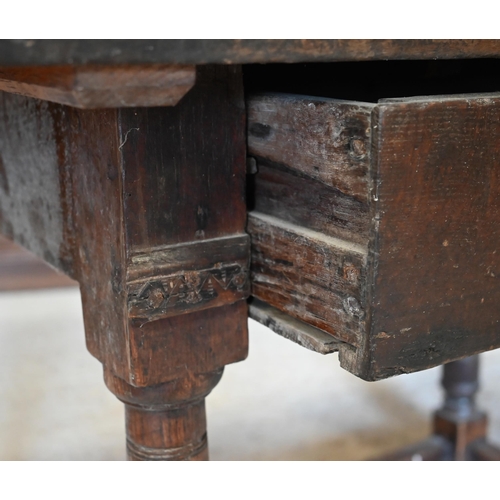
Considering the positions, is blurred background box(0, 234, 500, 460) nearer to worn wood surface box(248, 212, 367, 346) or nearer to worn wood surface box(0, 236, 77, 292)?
worn wood surface box(0, 236, 77, 292)

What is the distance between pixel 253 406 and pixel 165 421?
1.43 metres

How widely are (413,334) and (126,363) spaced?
0.30 metres

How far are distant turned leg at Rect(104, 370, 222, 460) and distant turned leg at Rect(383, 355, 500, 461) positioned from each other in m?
1.14

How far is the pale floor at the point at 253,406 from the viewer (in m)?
2.08

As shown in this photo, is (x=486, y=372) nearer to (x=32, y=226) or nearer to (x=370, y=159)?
(x=32, y=226)

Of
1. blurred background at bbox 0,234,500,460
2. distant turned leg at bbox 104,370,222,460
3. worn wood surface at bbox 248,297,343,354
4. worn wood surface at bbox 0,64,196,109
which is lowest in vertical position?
blurred background at bbox 0,234,500,460

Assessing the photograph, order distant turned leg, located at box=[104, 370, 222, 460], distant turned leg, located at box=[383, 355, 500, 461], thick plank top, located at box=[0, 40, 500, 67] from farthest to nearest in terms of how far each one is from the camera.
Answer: distant turned leg, located at box=[383, 355, 500, 461], distant turned leg, located at box=[104, 370, 222, 460], thick plank top, located at box=[0, 40, 500, 67]

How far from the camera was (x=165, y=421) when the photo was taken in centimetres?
94

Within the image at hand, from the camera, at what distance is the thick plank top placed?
533 millimetres

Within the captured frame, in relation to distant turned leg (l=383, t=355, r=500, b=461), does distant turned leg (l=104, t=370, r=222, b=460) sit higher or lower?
higher

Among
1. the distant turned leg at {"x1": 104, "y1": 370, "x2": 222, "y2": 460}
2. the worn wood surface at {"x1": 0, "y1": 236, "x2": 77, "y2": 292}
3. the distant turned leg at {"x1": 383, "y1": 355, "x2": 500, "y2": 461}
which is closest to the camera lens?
the distant turned leg at {"x1": 104, "y1": 370, "x2": 222, "y2": 460}

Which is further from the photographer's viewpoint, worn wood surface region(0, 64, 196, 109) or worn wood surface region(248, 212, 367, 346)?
worn wood surface region(248, 212, 367, 346)

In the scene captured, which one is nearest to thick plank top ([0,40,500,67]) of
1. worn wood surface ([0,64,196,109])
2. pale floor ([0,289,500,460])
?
worn wood surface ([0,64,196,109])

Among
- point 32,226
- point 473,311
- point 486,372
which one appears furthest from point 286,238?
point 486,372
